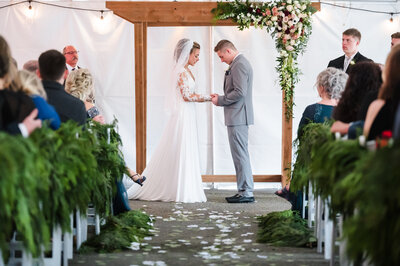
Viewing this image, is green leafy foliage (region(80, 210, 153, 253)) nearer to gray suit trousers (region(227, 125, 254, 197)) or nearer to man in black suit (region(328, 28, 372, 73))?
gray suit trousers (region(227, 125, 254, 197))

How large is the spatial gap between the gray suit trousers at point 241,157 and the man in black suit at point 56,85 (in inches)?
133

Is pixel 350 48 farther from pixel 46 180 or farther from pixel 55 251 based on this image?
pixel 46 180

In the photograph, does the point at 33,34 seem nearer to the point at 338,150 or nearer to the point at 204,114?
the point at 204,114

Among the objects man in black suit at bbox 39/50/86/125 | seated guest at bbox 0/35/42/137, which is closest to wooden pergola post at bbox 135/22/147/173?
man in black suit at bbox 39/50/86/125

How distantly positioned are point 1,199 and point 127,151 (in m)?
6.85

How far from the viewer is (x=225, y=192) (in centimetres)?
959

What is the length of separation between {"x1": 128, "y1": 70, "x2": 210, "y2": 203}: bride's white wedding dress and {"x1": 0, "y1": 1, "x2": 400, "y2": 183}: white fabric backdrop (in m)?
1.18

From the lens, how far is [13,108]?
4.08m

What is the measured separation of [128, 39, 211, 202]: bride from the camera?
8547 mm

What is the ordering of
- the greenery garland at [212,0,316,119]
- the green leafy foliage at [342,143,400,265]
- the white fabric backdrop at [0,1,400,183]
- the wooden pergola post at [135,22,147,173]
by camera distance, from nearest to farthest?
the green leafy foliage at [342,143,400,265]
the greenery garland at [212,0,316,119]
the wooden pergola post at [135,22,147,173]
the white fabric backdrop at [0,1,400,183]

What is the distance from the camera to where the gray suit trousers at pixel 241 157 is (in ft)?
27.7

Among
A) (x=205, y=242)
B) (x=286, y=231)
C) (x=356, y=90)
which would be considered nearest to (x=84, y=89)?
(x=205, y=242)

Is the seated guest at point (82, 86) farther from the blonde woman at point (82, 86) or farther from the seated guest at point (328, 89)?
the seated guest at point (328, 89)

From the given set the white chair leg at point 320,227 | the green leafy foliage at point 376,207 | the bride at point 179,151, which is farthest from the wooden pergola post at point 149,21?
the green leafy foliage at point 376,207
